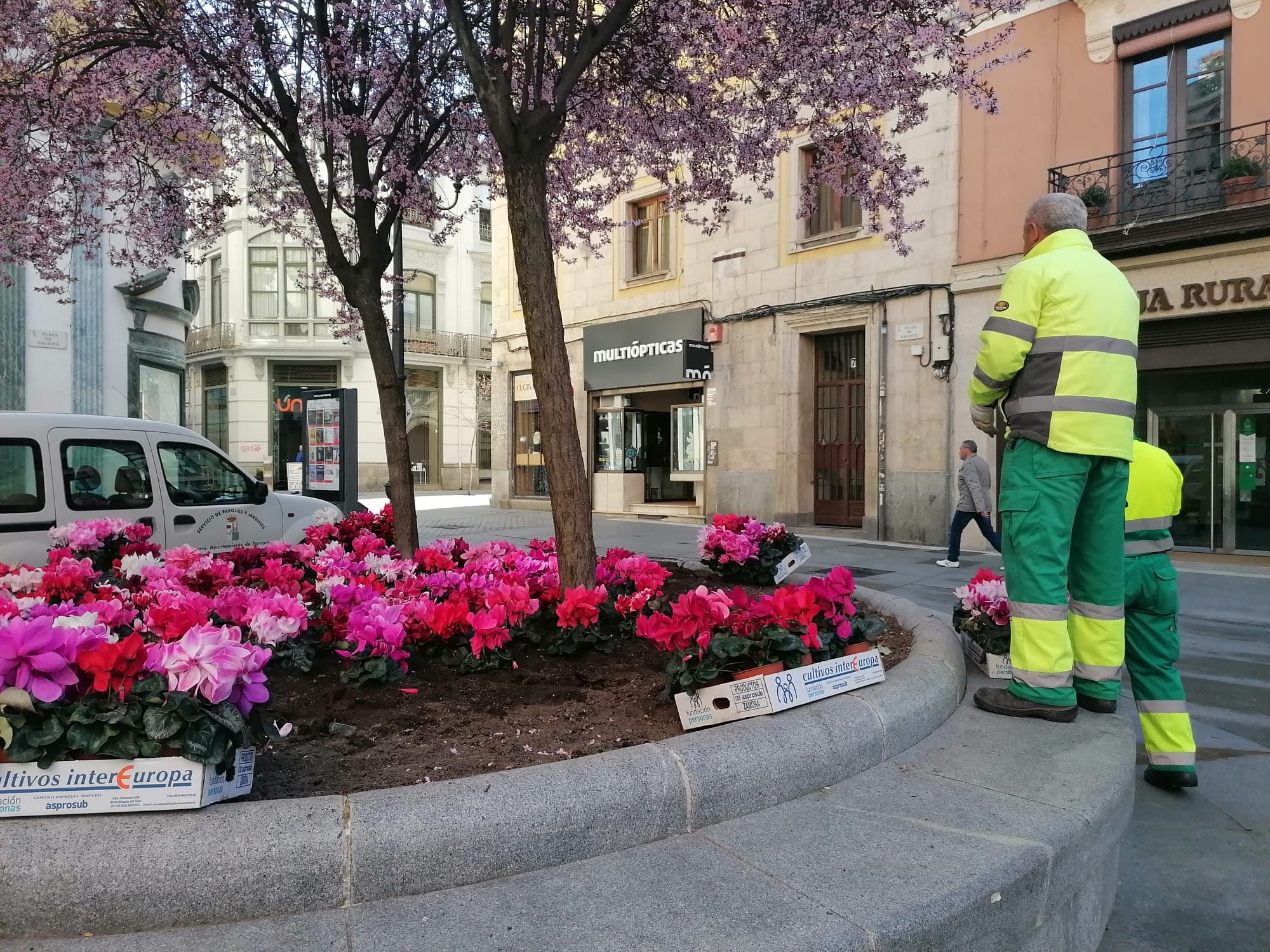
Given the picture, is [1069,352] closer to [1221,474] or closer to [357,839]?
[357,839]

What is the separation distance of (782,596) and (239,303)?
3502 centimetres

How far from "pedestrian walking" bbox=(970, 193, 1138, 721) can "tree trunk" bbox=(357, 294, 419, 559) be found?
13.6 feet

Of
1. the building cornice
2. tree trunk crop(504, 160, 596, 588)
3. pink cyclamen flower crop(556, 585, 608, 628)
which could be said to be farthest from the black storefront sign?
pink cyclamen flower crop(556, 585, 608, 628)

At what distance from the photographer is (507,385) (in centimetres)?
2141

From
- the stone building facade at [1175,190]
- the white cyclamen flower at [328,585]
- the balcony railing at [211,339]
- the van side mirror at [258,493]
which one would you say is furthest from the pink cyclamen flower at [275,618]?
the balcony railing at [211,339]

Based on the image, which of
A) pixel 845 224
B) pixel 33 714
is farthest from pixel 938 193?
pixel 33 714

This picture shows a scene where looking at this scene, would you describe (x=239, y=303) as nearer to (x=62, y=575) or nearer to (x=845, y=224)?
(x=845, y=224)

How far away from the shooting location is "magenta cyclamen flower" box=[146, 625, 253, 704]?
2092mm

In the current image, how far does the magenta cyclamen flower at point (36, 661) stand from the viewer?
2012 millimetres

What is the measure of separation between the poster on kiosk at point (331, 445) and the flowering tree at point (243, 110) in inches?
172

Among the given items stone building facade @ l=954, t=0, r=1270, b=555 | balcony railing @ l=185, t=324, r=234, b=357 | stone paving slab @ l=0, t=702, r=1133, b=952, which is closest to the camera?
stone paving slab @ l=0, t=702, r=1133, b=952

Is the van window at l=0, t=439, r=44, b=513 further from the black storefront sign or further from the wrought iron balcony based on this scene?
the wrought iron balcony

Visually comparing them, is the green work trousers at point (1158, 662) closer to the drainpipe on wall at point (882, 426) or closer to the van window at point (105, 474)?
the van window at point (105, 474)

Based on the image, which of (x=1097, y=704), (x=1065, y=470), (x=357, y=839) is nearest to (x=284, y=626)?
(x=357, y=839)
